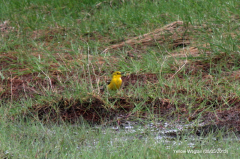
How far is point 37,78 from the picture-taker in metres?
6.59

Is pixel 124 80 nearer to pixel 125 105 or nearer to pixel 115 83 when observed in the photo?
pixel 115 83

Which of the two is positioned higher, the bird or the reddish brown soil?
the bird

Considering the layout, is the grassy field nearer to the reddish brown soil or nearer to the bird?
the reddish brown soil

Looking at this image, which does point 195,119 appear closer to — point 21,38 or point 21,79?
point 21,79

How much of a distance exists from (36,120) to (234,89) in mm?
2820

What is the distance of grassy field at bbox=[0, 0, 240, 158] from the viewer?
406 cm

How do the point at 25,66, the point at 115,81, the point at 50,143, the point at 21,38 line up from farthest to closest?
1. the point at 21,38
2. the point at 25,66
3. the point at 115,81
4. the point at 50,143

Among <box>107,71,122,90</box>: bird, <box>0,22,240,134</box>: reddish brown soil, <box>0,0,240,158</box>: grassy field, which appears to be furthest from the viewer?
<box>107,71,122,90</box>: bird

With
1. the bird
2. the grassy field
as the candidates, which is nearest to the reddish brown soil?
the grassy field

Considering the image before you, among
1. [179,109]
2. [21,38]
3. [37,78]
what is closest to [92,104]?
[179,109]

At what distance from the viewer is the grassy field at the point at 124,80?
4.06 meters

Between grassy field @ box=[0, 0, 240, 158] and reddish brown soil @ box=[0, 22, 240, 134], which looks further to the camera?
reddish brown soil @ box=[0, 22, 240, 134]

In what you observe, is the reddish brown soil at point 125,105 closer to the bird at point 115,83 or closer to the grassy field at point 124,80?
the grassy field at point 124,80

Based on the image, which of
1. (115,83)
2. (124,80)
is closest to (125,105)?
(115,83)
